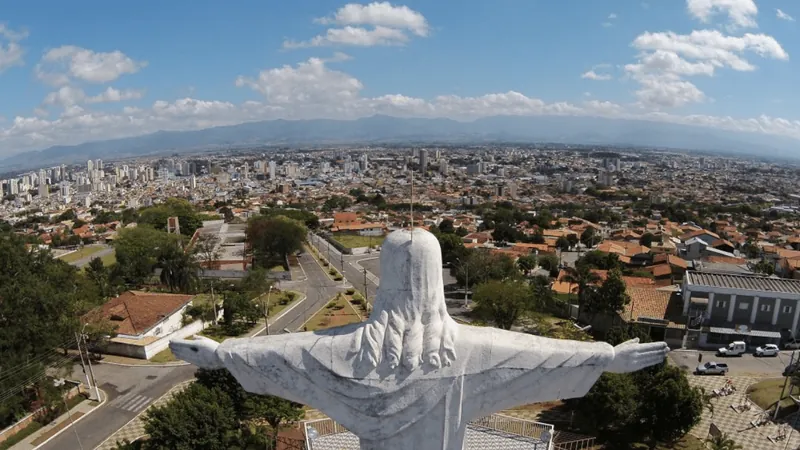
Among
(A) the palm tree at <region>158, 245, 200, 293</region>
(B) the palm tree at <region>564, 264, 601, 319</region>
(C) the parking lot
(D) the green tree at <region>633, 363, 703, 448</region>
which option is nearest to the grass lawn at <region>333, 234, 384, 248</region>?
(A) the palm tree at <region>158, 245, 200, 293</region>

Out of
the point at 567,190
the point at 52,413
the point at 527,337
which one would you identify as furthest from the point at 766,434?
the point at 567,190

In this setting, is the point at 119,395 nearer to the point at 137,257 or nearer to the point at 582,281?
the point at 137,257

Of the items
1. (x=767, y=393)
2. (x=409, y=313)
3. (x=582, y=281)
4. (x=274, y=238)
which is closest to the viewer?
(x=409, y=313)

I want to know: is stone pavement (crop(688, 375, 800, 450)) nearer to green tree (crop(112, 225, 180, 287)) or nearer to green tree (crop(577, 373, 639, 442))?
green tree (crop(577, 373, 639, 442))

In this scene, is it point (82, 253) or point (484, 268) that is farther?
point (82, 253)

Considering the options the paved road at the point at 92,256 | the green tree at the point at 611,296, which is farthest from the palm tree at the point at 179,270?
the green tree at the point at 611,296

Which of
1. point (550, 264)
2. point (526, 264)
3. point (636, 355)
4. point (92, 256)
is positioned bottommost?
point (92, 256)

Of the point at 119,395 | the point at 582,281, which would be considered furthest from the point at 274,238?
the point at 582,281
